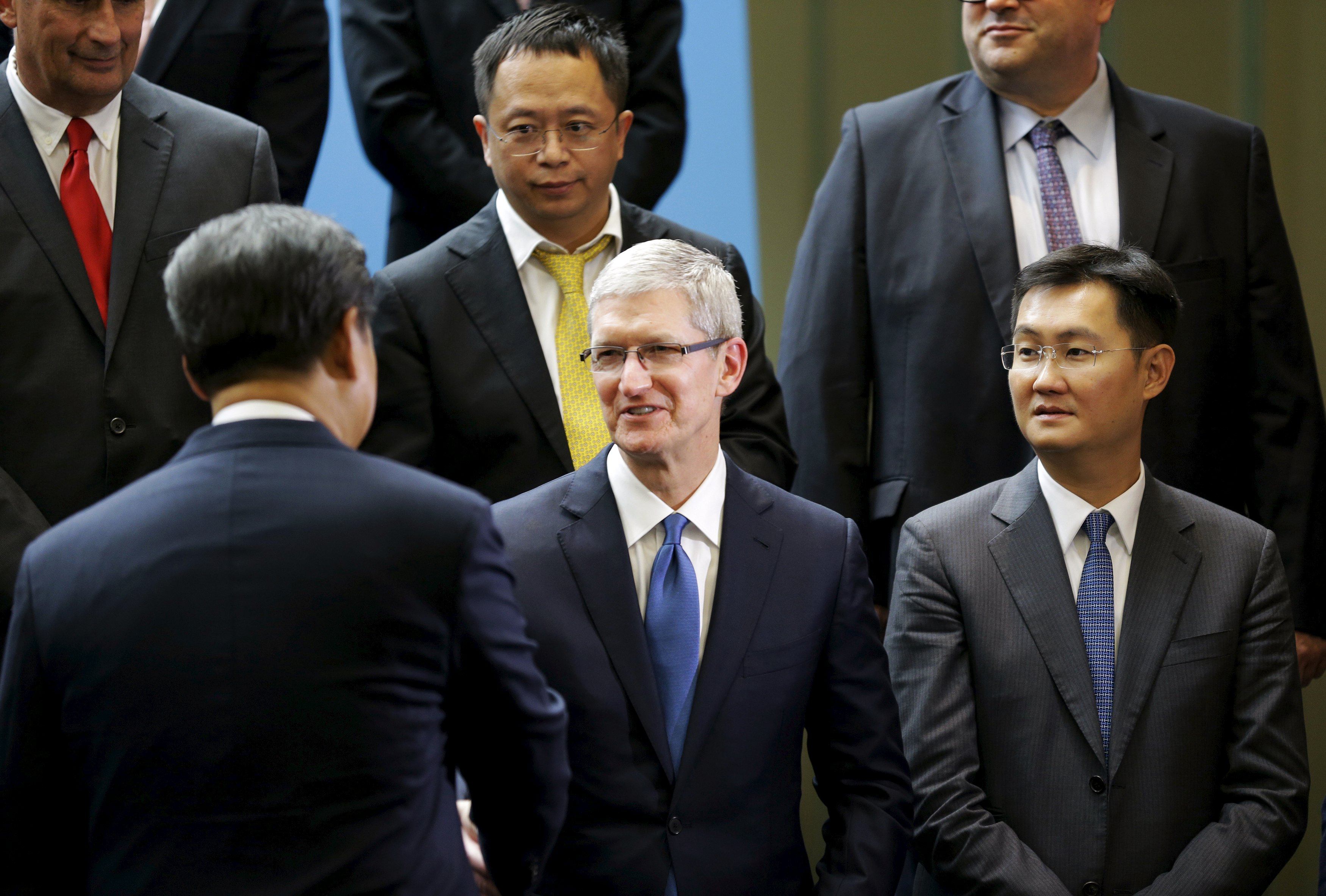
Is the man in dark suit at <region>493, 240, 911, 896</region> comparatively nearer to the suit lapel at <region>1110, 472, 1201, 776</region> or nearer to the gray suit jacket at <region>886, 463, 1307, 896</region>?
Answer: the gray suit jacket at <region>886, 463, 1307, 896</region>

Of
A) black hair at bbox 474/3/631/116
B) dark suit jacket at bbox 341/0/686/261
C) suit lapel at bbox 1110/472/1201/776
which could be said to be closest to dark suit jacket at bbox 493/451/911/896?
suit lapel at bbox 1110/472/1201/776

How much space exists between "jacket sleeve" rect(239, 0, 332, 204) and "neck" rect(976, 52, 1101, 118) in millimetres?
1342

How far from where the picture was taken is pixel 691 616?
6.76ft

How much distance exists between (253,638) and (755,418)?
138 cm

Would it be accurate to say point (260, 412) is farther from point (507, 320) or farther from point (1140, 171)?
point (1140, 171)

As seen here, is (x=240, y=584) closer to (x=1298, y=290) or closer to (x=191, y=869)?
(x=191, y=869)

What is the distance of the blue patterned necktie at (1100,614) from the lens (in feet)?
7.54

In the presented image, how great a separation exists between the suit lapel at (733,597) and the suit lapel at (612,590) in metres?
0.06

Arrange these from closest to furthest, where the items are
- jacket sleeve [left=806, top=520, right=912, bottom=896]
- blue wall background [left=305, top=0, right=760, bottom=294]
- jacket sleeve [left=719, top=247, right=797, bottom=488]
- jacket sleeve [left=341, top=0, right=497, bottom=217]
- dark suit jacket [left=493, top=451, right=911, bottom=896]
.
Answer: dark suit jacket [left=493, top=451, right=911, bottom=896]
jacket sleeve [left=806, top=520, right=912, bottom=896]
jacket sleeve [left=719, top=247, right=797, bottom=488]
jacket sleeve [left=341, top=0, right=497, bottom=217]
blue wall background [left=305, top=0, right=760, bottom=294]

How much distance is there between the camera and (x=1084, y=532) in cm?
241

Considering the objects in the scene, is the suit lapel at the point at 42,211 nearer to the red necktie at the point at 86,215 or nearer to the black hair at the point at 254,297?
the red necktie at the point at 86,215

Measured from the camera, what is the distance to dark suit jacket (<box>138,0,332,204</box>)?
2930 millimetres

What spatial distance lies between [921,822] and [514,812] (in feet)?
2.82

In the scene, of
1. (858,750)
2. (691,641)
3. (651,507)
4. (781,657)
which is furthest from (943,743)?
(651,507)
